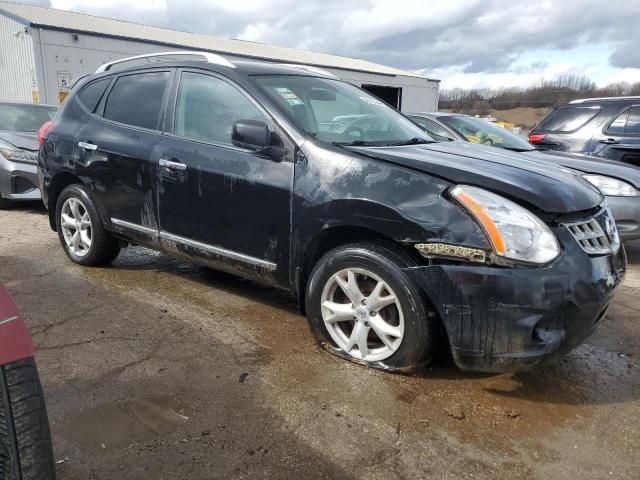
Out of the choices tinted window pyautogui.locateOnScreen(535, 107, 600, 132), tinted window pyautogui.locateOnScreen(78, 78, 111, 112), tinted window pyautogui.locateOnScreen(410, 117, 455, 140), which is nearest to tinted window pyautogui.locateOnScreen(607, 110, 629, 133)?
tinted window pyautogui.locateOnScreen(535, 107, 600, 132)

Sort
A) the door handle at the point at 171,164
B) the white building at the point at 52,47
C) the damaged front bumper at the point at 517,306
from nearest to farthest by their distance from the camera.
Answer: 1. the damaged front bumper at the point at 517,306
2. the door handle at the point at 171,164
3. the white building at the point at 52,47

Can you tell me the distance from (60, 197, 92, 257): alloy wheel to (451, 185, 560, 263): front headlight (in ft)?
10.9

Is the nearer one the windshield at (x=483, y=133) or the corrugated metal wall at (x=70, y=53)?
the windshield at (x=483, y=133)

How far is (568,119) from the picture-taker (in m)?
7.38

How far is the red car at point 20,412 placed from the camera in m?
1.46

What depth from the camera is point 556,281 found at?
2.42m

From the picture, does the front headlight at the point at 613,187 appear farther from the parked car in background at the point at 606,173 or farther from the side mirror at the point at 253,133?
the side mirror at the point at 253,133

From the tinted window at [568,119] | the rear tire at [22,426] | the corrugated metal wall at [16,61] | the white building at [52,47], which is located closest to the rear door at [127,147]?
the rear tire at [22,426]

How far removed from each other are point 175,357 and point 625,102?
691 cm

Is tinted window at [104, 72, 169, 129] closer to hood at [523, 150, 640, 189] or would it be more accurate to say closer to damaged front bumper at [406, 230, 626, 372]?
damaged front bumper at [406, 230, 626, 372]

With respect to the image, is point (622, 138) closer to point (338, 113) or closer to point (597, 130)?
point (597, 130)

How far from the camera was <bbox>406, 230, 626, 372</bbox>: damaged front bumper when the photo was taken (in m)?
2.43

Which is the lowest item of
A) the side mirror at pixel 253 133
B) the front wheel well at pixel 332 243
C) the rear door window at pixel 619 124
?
the front wheel well at pixel 332 243

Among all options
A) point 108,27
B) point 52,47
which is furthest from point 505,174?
point 108,27
